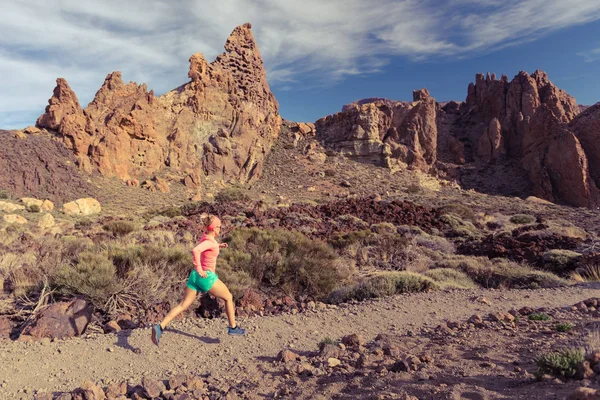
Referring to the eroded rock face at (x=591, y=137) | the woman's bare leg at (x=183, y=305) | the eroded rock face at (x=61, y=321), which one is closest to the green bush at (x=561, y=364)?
the woman's bare leg at (x=183, y=305)

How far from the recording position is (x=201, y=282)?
14.8 ft

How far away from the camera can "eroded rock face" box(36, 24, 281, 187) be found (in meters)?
31.2

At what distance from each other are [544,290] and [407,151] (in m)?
40.3

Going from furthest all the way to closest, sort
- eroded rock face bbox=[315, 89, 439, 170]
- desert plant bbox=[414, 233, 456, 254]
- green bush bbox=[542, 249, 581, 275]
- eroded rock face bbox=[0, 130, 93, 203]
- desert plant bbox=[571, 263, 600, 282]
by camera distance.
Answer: eroded rock face bbox=[315, 89, 439, 170] < eroded rock face bbox=[0, 130, 93, 203] < desert plant bbox=[414, 233, 456, 254] < green bush bbox=[542, 249, 581, 275] < desert plant bbox=[571, 263, 600, 282]

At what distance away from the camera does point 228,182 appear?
38.4 m

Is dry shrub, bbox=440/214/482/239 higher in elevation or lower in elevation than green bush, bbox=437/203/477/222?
lower

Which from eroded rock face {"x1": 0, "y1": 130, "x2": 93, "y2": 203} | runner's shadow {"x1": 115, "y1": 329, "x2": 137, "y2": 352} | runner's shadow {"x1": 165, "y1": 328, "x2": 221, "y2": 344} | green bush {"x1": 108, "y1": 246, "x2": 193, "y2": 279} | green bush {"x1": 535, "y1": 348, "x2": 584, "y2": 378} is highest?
eroded rock face {"x1": 0, "y1": 130, "x2": 93, "y2": 203}

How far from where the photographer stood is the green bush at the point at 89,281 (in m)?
5.43

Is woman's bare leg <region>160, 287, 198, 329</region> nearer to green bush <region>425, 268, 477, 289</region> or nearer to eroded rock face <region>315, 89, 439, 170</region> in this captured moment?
green bush <region>425, 268, 477, 289</region>

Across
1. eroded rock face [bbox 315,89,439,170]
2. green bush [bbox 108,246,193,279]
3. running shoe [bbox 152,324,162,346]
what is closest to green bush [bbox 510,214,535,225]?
eroded rock face [bbox 315,89,439,170]

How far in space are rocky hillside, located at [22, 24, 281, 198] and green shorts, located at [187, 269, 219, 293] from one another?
29183 millimetres

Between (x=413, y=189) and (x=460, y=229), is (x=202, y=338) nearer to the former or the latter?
(x=460, y=229)

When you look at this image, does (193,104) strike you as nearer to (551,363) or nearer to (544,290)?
(544,290)

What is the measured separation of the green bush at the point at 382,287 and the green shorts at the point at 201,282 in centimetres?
294
